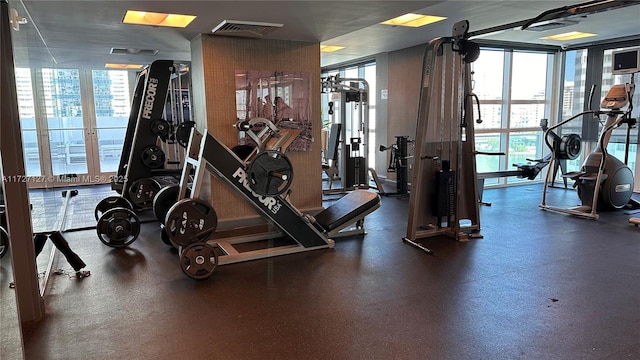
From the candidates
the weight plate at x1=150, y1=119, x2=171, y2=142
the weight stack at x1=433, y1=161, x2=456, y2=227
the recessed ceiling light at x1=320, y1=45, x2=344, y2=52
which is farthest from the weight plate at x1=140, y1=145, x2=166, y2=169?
the weight stack at x1=433, y1=161, x2=456, y2=227

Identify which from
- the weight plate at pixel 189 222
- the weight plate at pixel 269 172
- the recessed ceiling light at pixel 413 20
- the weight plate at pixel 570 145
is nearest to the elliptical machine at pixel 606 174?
the weight plate at pixel 570 145

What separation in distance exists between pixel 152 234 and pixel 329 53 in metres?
4.40

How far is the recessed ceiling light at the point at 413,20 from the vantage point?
5105mm

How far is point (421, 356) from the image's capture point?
241cm

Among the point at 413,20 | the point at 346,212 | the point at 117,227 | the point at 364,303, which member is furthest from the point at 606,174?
the point at 117,227

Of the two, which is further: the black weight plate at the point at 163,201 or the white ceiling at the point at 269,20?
the black weight plate at the point at 163,201

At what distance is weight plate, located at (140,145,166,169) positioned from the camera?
5.93 metres

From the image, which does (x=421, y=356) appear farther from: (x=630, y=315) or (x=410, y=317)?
(x=630, y=315)

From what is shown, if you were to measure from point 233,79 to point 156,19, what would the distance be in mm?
976

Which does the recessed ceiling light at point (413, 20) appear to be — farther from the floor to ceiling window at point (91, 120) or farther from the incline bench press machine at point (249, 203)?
the floor to ceiling window at point (91, 120)

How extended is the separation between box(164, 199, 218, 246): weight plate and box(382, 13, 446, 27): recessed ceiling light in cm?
305

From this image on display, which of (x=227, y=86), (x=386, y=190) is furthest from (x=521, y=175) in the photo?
(x=227, y=86)

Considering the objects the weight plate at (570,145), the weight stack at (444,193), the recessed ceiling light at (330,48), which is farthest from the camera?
the recessed ceiling light at (330,48)

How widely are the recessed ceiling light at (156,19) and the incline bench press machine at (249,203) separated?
1.09 m
